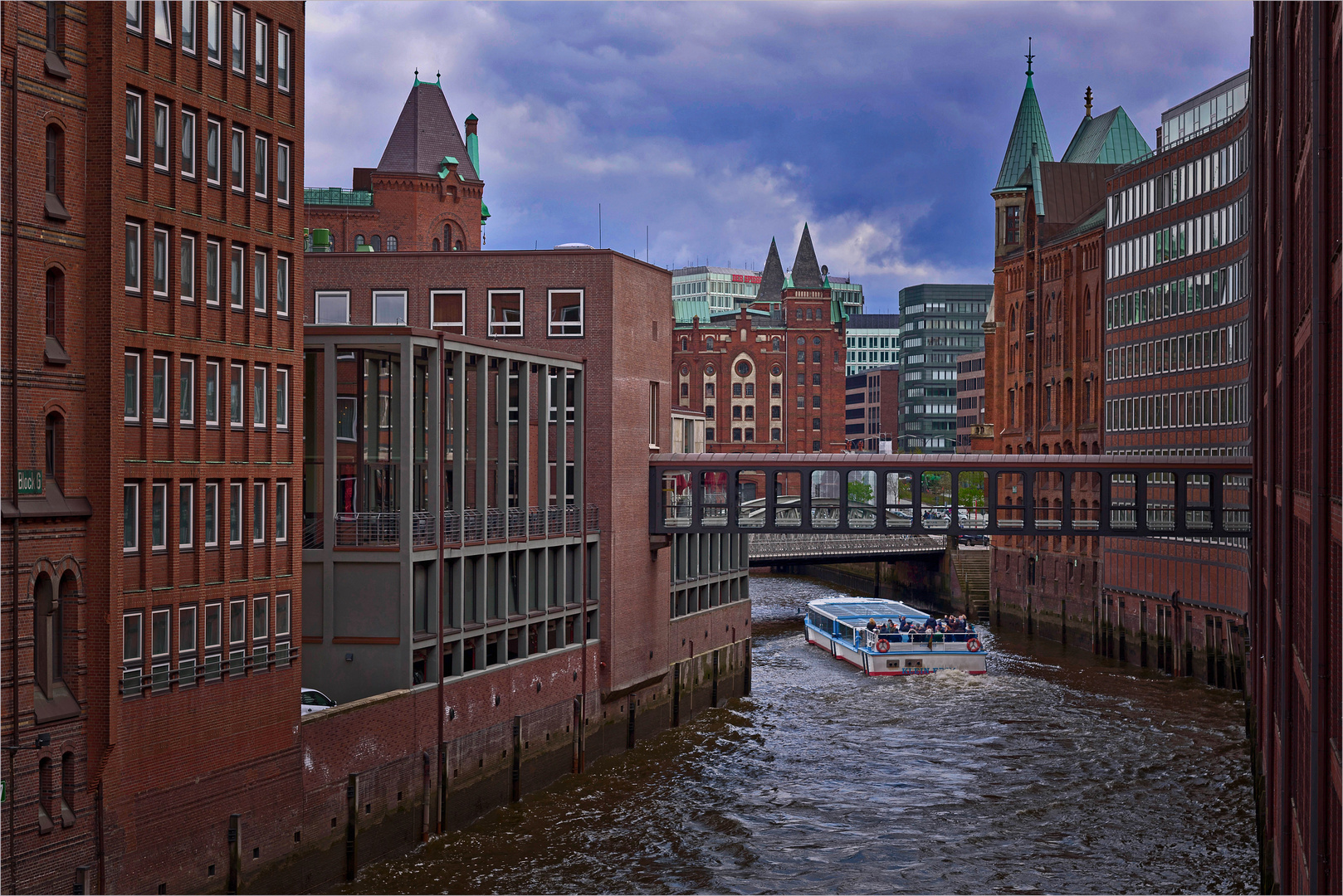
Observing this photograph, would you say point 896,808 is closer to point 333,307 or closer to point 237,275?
point 237,275

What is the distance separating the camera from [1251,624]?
53.9 metres

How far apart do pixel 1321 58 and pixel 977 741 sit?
38904 mm

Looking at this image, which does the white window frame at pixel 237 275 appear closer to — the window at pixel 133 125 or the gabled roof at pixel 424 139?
the window at pixel 133 125

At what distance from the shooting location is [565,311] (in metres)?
52.3

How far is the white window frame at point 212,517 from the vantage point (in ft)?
107

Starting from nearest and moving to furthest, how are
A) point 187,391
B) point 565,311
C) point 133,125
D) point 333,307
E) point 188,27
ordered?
point 133,125 → point 188,27 → point 187,391 → point 565,311 → point 333,307

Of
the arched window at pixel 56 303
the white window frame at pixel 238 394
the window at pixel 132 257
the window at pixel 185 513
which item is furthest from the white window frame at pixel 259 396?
the arched window at pixel 56 303

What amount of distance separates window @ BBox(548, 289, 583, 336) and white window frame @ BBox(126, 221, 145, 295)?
74.5 ft

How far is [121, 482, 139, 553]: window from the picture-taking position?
3011cm

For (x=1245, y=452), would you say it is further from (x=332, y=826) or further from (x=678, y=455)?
(x=332, y=826)

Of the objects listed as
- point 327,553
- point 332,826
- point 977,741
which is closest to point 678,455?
point 977,741

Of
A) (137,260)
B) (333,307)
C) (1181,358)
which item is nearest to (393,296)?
(333,307)

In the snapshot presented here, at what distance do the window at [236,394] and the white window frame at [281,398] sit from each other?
126 centimetres

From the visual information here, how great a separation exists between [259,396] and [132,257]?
513cm
